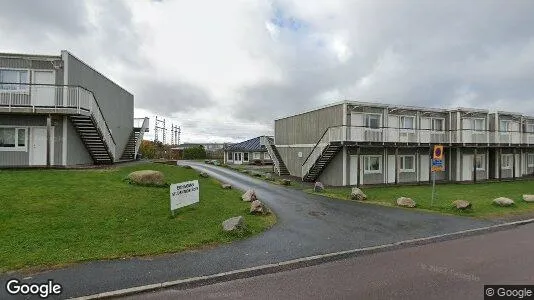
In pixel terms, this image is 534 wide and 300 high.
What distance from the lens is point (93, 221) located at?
1060cm

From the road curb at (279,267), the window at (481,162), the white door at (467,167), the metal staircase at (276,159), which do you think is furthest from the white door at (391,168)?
the road curb at (279,267)

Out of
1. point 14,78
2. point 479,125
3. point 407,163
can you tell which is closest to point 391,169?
point 407,163

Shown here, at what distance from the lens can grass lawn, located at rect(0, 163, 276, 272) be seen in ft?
27.5

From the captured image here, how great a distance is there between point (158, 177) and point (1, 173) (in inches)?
300

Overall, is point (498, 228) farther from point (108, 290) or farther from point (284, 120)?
point (284, 120)

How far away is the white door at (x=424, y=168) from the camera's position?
30.6 m

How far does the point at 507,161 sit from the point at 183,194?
38.3 m

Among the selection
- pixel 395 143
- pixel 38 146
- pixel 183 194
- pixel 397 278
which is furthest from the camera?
pixel 395 143

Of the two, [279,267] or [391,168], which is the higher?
[391,168]

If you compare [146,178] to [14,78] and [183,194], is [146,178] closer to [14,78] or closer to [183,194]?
[183,194]

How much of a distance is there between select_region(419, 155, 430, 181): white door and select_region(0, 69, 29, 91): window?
99.8 feet

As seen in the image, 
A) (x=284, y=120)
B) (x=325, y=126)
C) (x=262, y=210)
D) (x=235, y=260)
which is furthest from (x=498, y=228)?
(x=284, y=120)

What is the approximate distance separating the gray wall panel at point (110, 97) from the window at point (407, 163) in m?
24.8

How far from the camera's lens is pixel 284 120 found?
123ft
